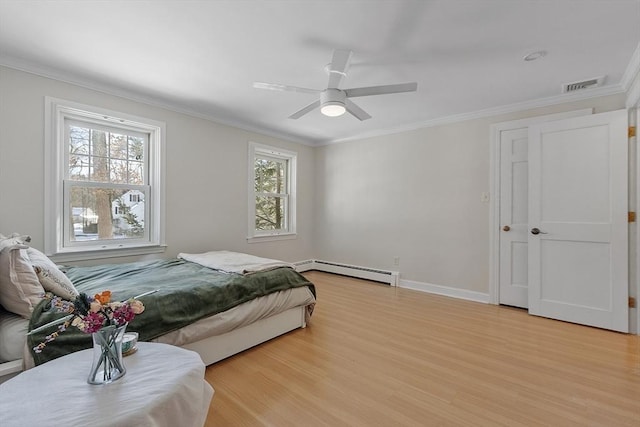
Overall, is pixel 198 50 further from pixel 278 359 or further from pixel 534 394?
pixel 534 394

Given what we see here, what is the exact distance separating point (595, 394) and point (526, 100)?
9.78 ft

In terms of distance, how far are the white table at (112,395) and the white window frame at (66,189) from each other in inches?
81.0

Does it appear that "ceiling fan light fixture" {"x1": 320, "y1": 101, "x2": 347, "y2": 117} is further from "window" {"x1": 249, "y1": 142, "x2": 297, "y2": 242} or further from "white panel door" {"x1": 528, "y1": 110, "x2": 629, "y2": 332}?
"white panel door" {"x1": 528, "y1": 110, "x2": 629, "y2": 332}

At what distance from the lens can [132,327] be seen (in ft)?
5.75

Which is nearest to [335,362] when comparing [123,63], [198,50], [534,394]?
[534,394]

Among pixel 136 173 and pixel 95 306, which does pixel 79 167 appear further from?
pixel 95 306

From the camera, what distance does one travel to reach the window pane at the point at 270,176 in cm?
476

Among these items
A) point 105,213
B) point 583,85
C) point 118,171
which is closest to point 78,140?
point 118,171

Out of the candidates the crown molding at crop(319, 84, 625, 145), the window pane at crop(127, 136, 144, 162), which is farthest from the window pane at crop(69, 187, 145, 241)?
the crown molding at crop(319, 84, 625, 145)

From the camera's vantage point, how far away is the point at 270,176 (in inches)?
195

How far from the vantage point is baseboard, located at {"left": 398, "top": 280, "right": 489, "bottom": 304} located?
12.2ft

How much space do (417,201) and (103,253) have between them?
3.99 metres

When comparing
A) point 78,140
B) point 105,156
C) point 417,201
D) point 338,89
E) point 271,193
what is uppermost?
point 338,89

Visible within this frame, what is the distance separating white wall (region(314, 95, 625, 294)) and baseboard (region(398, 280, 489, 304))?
0.16 ft
